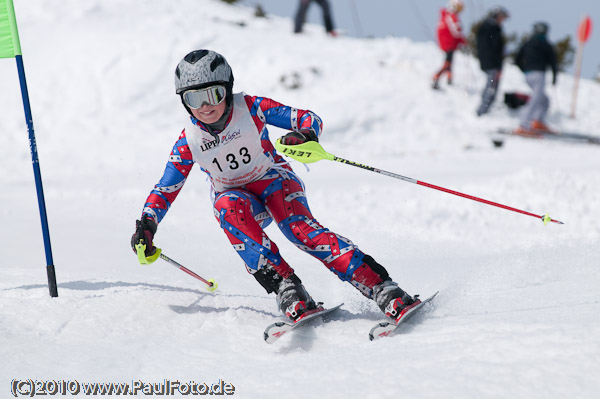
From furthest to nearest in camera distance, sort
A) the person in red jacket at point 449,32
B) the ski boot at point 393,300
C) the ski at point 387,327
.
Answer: the person in red jacket at point 449,32, the ski boot at point 393,300, the ski at point 387,327

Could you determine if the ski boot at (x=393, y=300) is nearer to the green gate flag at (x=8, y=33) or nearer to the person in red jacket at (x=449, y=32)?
the green gate flag at (x=8, y=33)

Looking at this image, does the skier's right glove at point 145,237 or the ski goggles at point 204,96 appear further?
the skier's right glove at point 145,237

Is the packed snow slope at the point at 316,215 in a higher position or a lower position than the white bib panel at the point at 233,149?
lower

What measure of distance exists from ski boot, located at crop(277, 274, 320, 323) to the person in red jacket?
10475 millimetres

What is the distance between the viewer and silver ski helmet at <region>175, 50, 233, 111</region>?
11.2 ft

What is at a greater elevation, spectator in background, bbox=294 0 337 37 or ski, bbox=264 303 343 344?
spectator in background, bbox=294 0 337 37

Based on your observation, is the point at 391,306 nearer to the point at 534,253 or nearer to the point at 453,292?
the point at 453,292

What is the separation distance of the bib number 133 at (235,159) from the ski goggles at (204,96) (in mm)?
346

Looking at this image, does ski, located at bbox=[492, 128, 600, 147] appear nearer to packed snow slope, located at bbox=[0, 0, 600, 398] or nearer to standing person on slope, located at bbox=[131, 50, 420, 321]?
packed snow slope, located at bbox=[0, 0, 600, 398]

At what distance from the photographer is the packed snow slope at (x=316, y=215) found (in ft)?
8.77

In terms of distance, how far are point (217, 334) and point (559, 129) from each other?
1197 cm

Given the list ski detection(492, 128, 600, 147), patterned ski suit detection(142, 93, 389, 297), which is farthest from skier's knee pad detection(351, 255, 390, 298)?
ski detection(492, 128, 600, 147)

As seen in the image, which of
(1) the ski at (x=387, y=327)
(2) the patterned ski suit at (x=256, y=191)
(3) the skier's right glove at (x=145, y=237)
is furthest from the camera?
(3) the skier's right glove at (x=145, y=237)

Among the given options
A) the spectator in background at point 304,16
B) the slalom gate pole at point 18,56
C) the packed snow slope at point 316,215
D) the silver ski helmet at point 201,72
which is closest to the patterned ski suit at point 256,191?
the silver ski helmet at point 201,72
